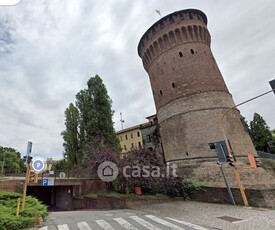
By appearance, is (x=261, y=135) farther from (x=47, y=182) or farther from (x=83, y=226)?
(x=83, y=226)

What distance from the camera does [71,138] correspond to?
26094 mm

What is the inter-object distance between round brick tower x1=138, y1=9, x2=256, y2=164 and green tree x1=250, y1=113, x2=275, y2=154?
26596mm

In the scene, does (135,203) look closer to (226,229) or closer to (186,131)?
(226,229)

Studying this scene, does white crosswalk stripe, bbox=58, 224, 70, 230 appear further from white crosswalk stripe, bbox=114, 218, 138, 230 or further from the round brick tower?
the round brick tower

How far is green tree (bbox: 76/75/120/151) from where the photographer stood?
79.8ft

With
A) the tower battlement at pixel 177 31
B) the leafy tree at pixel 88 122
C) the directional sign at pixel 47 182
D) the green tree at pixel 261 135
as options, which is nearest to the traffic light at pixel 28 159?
the directional sign at pixel 47 182

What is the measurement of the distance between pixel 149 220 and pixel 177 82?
16.7m

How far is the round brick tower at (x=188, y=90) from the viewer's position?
1964 cm

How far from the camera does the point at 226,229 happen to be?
691 cm

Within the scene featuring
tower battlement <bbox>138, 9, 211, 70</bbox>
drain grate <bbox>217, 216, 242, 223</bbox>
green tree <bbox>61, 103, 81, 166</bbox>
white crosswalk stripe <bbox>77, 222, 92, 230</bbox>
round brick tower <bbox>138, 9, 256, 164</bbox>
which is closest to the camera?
white crosswalk stripe <bbox>77, 222, 92, 230</bbox>

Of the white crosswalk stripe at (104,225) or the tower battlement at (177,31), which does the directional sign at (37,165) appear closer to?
the white crosswalk stripe at (104,225)

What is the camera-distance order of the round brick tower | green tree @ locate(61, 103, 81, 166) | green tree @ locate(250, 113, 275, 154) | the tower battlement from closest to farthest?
the round brick tower < the tower battlement < green tree @ locate(61, 103, 81, 166) < green tree @ locate(250, 113, 275, 154)

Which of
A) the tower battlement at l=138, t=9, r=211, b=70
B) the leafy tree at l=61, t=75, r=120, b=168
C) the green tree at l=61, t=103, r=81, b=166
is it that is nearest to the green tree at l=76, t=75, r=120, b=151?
the leafy tree at l=61, t=75, r=120, b=168

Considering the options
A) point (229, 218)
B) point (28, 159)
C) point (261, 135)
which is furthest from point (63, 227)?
point (261, 135)
